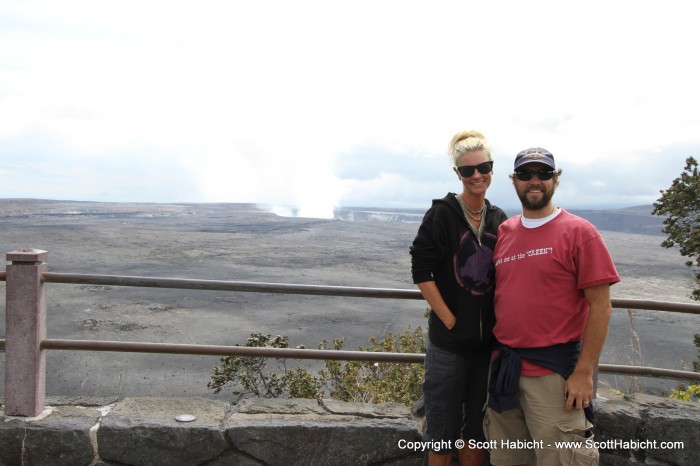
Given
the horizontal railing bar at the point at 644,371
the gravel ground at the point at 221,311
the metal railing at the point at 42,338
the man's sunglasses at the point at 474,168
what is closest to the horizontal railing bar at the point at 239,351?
the metal railing at the point at 42,338

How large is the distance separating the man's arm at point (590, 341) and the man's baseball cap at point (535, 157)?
57 cm

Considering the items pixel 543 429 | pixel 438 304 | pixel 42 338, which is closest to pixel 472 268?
pixel 438 304

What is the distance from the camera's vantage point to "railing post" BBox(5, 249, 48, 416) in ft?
11.7

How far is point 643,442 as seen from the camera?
3.62 meters

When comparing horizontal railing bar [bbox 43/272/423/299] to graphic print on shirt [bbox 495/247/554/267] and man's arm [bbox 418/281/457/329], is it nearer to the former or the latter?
man's arm [bbox 418/281/457/329]

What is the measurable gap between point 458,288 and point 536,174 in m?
0.61

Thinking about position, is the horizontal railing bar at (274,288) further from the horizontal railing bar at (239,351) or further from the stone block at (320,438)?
the stone block at (320,438)

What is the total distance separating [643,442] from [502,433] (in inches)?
50.0

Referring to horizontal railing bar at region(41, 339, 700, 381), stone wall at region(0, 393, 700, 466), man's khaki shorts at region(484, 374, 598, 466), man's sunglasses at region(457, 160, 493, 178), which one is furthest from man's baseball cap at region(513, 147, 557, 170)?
stone wall at region(0, 393, 700, 466)

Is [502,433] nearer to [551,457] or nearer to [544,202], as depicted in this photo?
[551,457]

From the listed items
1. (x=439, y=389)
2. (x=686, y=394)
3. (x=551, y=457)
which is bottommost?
(x=686, y=394)

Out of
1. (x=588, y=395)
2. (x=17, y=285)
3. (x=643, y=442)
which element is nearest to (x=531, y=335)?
(x=588, y=395)

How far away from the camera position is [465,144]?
116 inches

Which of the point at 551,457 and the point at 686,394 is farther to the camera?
the point at 686,394
